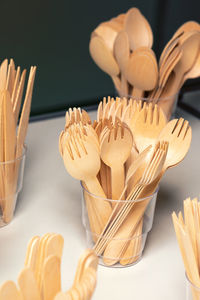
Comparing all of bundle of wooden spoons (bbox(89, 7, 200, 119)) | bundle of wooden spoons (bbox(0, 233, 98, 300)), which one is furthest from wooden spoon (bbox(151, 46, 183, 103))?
bundle of wooden spoons (bbox(0, 233, 98, 300))

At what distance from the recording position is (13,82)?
73cm

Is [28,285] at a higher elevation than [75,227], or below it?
higher

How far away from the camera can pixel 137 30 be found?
3.20ft

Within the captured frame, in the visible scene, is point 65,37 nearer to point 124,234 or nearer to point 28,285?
point 124,234

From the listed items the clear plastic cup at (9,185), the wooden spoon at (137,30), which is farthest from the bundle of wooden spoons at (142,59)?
the clear plastic cup at (9,185)

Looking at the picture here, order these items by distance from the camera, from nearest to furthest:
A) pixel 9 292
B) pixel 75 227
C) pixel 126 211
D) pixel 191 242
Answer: pixel 9 292 → pixel 191 242 → pixel 126 211 → pixel 75 227

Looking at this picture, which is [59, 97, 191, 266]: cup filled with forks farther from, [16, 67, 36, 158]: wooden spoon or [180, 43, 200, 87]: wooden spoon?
[180, 43, 200, 87]: wooden spoon

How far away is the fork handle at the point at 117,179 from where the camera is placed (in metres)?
0.64

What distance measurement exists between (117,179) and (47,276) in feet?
0.77

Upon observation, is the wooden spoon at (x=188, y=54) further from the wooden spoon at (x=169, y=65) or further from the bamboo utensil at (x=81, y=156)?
the bamboo utensil at (x=81, y=156)

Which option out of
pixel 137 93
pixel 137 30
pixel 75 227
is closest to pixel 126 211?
pixel 75 227

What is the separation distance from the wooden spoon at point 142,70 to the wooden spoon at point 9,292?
22.1 inches

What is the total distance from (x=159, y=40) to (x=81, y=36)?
223mm

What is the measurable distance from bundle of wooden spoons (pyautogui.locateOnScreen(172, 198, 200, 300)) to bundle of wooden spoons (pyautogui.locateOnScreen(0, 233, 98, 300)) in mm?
130
